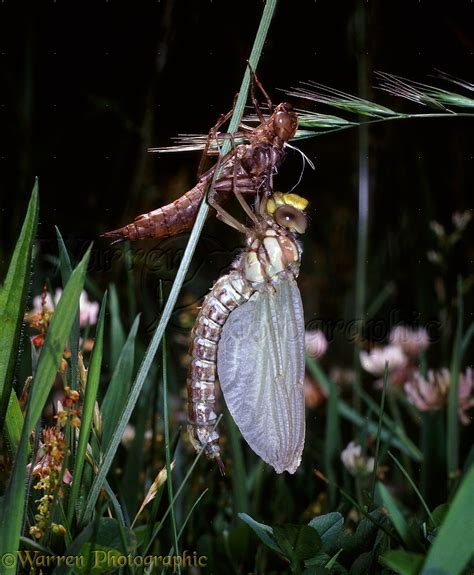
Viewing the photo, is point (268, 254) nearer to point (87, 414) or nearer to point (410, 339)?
point (87, 414)

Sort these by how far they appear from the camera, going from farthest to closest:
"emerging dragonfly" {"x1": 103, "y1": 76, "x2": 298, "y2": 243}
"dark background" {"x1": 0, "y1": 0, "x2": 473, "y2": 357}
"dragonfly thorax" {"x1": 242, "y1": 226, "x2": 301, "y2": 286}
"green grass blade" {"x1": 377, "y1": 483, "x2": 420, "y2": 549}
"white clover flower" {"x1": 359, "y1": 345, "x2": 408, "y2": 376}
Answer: "dark background" {"x1": 0, "y1": 0, "x2": 473, "y2": 357} < "white clover flower" {"x1": 359, "y1": 345, "x2": 408, "y2": 376} < "dragonfly thorax" {"x1": 242, "y1": 226, "x2": 301, "y2": 286} < "emerging dragonfly" {"x1": 103, "y1": 76, "x2": 298, "y2": 243} < "green grass blade" {"x1": 377, "y1": 483, "x2": 420, "y2": 549}

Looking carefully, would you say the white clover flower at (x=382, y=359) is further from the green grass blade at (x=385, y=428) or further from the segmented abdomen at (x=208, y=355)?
the segmented abdomen at (x=208, y=355)

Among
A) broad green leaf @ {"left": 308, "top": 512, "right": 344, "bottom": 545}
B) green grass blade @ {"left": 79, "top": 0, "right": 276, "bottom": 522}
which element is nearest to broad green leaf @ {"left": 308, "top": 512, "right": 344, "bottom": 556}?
broad green leaf @ {"left": 308, "top": 512, "right": 344, "bottom": 545}

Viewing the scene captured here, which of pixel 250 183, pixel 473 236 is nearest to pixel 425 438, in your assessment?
pixel 250 183

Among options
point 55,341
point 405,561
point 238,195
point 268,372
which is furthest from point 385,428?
point 55,341

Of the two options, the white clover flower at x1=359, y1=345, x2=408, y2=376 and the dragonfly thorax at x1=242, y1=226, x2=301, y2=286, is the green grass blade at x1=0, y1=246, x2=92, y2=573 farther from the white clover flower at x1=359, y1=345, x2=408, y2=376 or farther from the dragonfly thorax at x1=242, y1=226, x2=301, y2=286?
the white clover flower at x1=359, y1=345, x2=408, y2=376

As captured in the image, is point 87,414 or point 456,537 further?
point 87,414
